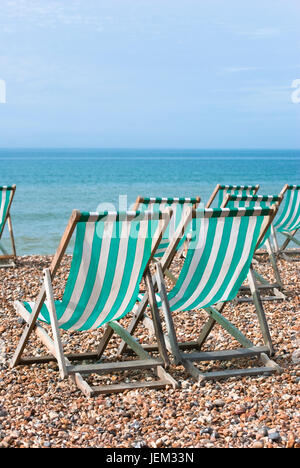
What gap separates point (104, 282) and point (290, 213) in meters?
4.51

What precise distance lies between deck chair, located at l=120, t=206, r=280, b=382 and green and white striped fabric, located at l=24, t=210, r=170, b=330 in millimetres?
192

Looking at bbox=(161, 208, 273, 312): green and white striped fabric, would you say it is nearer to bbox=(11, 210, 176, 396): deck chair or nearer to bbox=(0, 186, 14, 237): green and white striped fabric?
bbox=(11, 210, 176, 396): deck chair

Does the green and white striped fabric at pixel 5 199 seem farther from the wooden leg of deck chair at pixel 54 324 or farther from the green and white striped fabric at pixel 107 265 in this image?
the wooden leg of deck chair at pixel 54 324

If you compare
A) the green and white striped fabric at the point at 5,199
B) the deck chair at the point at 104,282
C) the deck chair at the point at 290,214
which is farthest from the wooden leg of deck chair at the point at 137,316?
the deck chair at the point at 290,214

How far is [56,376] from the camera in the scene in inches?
143

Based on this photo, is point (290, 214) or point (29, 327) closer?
point (29, 327)

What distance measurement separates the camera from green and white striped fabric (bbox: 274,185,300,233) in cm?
744

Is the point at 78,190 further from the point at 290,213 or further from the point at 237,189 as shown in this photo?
the point at 237,189

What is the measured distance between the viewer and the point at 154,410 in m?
3.18

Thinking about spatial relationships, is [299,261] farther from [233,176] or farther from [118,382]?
[233,176]

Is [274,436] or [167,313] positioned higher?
[167,313]

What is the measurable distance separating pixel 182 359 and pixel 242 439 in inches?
35.9

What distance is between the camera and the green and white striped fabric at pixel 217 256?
364cm

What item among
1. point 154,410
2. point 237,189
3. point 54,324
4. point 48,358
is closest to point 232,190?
point 237,189
